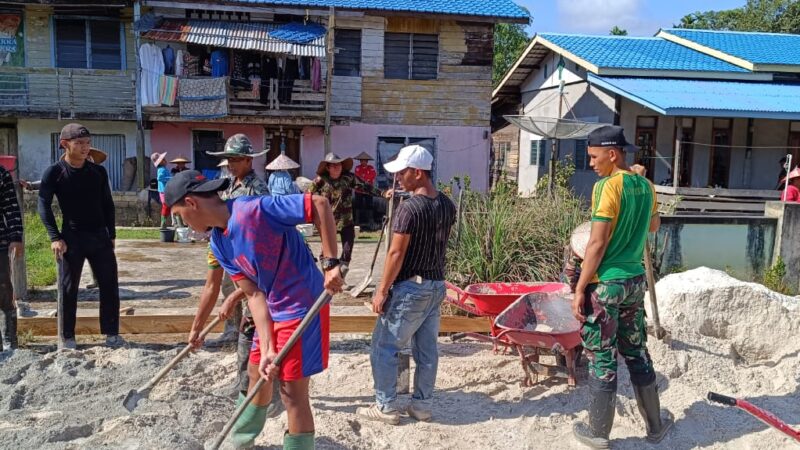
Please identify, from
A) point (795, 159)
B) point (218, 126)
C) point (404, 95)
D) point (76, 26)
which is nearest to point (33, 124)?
point (76, 26)

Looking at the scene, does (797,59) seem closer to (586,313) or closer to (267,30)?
(267,30)

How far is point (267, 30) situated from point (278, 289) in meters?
14.2

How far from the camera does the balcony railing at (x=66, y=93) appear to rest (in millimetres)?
16172

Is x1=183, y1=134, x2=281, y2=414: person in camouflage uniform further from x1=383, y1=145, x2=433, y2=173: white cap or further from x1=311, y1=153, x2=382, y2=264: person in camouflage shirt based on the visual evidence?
x1=311, y1=153, x2=382, y2=264: person in camouflage shirt

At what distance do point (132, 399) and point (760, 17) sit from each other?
38.0m

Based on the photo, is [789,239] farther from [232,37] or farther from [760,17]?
[760,17]

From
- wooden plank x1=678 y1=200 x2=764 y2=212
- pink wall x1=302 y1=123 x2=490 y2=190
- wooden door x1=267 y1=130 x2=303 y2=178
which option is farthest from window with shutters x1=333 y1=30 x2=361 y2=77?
wooden plank x1=678 y1=200 x2=764 y2=212

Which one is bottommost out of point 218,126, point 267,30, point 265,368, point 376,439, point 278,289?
point 376,439

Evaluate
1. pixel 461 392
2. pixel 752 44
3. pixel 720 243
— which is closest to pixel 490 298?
pixel 461 392

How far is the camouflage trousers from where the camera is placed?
3.75 metres

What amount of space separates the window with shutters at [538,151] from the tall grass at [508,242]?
12437 millimetres

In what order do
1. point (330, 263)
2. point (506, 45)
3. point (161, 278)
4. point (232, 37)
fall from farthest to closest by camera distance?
point (506, 45), point (232, 37), point (161, 278), point (330, 263)

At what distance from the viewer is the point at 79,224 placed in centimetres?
529

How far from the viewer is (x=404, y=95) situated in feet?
58.1
